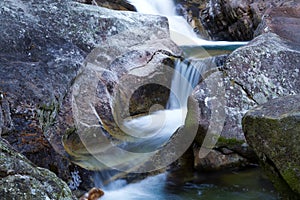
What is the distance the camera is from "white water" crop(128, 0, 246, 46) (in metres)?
9.62

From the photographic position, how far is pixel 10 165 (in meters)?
2.10

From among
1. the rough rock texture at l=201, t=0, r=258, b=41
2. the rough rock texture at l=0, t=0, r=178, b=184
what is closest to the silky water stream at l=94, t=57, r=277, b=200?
the rough rock texture at l=0, t=0, r=178, b=184

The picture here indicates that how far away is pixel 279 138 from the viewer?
11.3ft

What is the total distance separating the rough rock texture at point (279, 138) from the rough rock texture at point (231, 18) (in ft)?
16.2

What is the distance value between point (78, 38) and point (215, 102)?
224 centimetres

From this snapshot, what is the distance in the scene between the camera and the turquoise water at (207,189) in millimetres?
4527

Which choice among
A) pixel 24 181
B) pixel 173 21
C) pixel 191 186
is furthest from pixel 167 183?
pixel 173 21

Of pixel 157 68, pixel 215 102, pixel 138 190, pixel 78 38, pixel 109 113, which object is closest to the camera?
pixel 138 190

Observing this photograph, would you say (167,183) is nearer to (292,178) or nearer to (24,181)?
(292,178)

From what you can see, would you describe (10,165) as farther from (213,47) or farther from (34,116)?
(213,47)

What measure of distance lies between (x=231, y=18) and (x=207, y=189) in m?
5.71

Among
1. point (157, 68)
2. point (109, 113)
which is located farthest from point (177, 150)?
point (157, 68)

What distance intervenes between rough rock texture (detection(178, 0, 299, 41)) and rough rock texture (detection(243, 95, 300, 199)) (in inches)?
195

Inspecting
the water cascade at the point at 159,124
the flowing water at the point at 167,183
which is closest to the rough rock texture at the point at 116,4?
the water cascade at the point at 159,124
